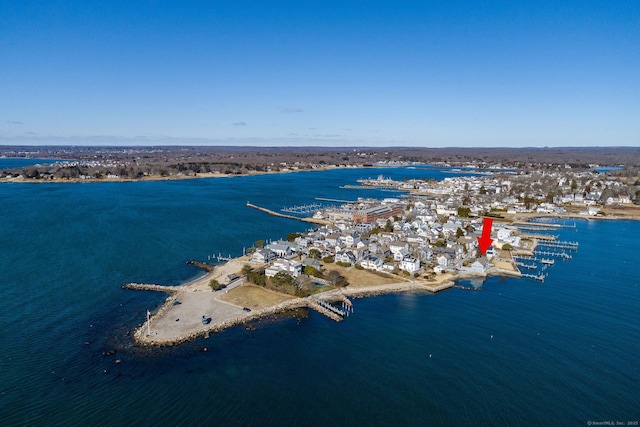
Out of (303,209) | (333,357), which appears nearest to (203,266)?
(333,357)

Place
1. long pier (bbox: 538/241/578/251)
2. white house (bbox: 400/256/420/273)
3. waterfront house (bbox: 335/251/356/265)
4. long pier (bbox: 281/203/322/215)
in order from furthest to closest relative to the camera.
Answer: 1. long pier (bbox: 281/203/322/215)
2. long pier (bbox: 538/241/578/251)
3. waterfront house (bbox: 335/251/356/265)
4. white house (bbox: 400/256/420/273)

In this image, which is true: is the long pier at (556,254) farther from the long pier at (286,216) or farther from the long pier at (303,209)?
the long pier at (303,209)

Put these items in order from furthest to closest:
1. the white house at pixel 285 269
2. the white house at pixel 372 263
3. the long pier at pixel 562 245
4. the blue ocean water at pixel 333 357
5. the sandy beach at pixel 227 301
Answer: the long pier at pixel 562 245, the white house at pixel 372 263, the white house at pixel 285 269, the sandy beach at pixel 227 301, the blue ocean water at pixel 333 357

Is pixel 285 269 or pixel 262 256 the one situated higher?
pixel 262 256

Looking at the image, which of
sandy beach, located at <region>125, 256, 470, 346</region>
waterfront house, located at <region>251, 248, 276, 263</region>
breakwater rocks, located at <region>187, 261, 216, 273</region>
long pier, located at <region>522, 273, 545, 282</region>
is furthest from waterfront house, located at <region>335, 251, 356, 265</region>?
long pier, located at <region>522, 273, 545, 282</region>

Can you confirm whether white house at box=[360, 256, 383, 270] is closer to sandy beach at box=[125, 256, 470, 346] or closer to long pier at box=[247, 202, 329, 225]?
sandy beach at box=[125, 256, 470, 346]

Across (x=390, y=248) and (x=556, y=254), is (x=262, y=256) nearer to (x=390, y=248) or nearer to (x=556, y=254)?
(x=390, y=248)

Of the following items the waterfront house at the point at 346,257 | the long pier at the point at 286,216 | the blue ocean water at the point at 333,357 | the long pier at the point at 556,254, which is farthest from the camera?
the long pier at the point at 286,216

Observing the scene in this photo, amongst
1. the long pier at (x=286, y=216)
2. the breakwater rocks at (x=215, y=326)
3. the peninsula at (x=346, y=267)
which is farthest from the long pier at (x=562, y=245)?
the breakwater rocks at (x=215, y=326)
